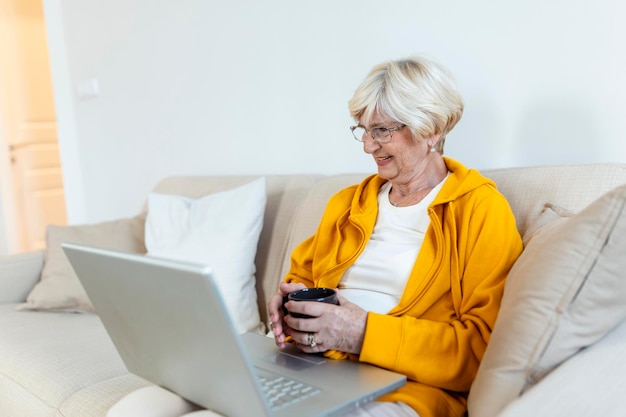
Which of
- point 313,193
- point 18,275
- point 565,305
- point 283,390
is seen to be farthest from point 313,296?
point 18,275

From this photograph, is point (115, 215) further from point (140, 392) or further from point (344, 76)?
point (140, 392)

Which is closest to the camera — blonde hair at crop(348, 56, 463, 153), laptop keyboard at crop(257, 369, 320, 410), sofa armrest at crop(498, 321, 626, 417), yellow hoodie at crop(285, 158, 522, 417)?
sofa armrest at crop(498, 321, 626, 417)

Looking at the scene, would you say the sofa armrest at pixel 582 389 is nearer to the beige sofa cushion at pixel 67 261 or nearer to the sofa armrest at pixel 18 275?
the beige sofa cushion at pixel 67 261

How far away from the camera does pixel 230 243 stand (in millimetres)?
1904

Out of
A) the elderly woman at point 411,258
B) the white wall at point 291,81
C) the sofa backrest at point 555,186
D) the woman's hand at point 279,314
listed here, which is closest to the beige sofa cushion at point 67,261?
the white wall at point 291,81

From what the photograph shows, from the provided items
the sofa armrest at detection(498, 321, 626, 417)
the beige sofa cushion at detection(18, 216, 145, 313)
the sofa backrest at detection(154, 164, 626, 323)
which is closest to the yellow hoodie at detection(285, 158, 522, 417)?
the sofa backrest at detection(154, 164, 626, 323)

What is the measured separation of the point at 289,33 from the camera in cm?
224

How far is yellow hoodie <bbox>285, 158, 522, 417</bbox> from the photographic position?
116cm

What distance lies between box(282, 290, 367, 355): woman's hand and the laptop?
32 mm

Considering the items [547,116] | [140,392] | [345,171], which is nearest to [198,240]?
[345,171]

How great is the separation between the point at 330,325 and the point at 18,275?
1559mm

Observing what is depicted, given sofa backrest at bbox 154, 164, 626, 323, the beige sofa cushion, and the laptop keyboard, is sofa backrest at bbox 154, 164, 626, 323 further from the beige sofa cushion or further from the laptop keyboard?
the laptop keyboard

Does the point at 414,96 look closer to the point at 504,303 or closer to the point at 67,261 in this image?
the point at 504,303

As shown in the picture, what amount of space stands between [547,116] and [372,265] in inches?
23.0
